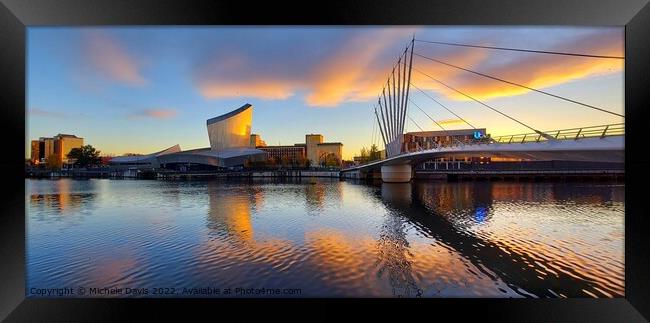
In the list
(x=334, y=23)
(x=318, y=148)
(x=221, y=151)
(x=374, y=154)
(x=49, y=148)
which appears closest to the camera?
(x=334, y=23)

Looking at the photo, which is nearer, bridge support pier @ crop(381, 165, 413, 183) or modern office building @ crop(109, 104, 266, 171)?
bridge support pier @ crop(381, 165, 413, 183)

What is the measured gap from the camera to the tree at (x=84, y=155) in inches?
2851

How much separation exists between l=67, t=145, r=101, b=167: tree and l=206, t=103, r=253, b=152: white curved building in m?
26.5

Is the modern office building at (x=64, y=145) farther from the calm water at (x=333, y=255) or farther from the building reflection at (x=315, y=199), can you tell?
the calm water at (x=333, y=255)

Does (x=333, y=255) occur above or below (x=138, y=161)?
below

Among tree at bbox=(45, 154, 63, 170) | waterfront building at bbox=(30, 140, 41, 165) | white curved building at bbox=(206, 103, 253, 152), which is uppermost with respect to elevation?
white curved building at bbox=(206, 103, 253, 152)

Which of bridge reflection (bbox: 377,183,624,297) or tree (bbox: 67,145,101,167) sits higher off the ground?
tree (bbox: 67,145,101,167)

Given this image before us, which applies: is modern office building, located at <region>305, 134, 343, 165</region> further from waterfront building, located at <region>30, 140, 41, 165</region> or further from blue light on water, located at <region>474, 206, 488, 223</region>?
blue light on water, located at <region>474, 206, 488, 223</region>

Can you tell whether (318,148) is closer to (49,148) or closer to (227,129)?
(227,129)

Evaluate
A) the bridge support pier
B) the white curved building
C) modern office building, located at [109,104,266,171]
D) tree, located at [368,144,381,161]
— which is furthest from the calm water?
the white curved building

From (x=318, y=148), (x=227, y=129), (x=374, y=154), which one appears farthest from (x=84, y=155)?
(x=374, y=154)

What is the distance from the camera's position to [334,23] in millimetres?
4184

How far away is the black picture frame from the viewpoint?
3867mm

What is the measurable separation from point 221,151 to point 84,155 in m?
30.2
